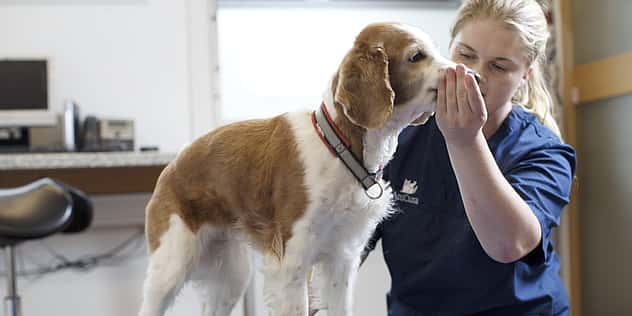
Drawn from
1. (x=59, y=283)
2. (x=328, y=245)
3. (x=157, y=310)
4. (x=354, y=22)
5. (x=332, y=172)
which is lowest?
(x=59, y=283)

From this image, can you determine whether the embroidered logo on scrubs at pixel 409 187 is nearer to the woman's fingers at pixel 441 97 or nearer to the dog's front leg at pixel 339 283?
the dog's front leg at pixel 339 283

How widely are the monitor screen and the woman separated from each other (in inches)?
63.9

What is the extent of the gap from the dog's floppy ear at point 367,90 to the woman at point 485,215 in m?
0.21

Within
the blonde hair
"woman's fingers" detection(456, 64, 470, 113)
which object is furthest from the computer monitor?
"woman's fingers" detection(456, 64, 470, 113)

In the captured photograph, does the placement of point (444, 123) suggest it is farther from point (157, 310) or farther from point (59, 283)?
point (59, 283)

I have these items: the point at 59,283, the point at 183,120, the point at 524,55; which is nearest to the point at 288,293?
the point at 524,55

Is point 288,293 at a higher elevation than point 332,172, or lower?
lower

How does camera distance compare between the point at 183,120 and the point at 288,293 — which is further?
the point at 183,120

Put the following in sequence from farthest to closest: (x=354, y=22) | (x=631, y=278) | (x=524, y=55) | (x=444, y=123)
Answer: (x=354, y=22)
(x=631, y=278)
(x=524, y=55)
(x=444, y=123)

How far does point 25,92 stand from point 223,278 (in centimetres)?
163

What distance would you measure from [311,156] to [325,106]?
0.09 m

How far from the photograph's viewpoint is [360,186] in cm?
98

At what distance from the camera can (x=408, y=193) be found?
53.7 inches

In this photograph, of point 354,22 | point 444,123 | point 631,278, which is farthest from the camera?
point 354,22
